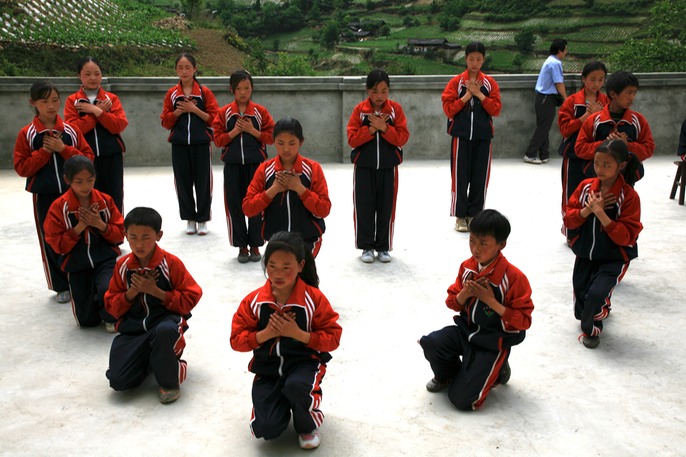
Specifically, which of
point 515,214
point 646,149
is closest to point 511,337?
point 646,149

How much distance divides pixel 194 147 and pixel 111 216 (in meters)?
2.04

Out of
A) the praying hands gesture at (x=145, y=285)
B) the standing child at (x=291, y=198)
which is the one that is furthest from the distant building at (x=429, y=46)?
the praying hands gesture at (x=145, y=285)

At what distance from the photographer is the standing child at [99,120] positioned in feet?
18.9

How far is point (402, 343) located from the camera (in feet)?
14.2

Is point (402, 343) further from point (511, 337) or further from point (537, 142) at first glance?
point (537, 142)

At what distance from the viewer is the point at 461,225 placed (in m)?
6.64

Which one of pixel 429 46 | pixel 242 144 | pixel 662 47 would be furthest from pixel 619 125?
pixel 429 46

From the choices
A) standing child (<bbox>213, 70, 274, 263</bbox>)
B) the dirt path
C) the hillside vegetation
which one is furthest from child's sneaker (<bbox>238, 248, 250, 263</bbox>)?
the dirt path

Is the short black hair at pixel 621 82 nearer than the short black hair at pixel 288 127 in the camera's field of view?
No

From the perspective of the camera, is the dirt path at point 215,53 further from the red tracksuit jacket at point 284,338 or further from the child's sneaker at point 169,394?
the red tracksuit jacket at point 284,338

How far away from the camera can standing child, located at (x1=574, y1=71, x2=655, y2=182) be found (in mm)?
5137

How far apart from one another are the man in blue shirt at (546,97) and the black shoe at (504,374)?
19.4 ft

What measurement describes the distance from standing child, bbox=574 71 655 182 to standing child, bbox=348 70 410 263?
133 cm

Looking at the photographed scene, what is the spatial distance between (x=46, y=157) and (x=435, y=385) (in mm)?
2997
